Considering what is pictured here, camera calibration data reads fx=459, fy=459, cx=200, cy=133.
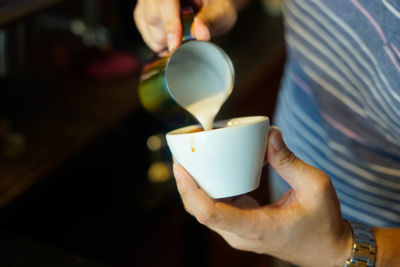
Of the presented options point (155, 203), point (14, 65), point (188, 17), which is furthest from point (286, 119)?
point (14, 65)

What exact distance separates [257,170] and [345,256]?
0.18 m

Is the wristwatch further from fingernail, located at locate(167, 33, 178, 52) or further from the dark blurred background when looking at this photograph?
the dark blurred background

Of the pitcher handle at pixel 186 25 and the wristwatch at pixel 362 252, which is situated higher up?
the pitcher handle at pixel 186 25

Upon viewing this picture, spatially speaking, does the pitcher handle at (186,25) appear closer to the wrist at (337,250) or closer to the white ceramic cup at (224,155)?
the white ceramic cup at (224,155)

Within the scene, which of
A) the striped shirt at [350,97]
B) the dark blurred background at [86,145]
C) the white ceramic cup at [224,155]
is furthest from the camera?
the dark blurred background at [86,145]

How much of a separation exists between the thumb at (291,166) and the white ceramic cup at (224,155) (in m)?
0.01

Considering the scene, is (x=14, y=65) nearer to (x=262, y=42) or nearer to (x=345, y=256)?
(x=345, y=256)

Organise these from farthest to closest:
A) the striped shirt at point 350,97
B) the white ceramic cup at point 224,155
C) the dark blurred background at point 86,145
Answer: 1. the dark blurred background at point 86,145
2. the striped shirt at point 350,97
3. the white ceramic cup at point 224,155

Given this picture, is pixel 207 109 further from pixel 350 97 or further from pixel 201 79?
pixel 350 97

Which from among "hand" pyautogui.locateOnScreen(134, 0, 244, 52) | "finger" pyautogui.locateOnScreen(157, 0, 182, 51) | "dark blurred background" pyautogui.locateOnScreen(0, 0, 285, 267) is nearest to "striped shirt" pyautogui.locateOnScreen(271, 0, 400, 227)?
"hand" pyautogui.locateOnScreen(134, 0, 244, 52)

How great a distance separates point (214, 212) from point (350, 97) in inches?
14.0

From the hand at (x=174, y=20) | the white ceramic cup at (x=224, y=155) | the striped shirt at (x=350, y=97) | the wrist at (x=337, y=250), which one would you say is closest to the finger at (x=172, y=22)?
the hand at (x=174, y=20)

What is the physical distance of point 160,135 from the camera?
153 cm

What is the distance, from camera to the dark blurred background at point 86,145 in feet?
3.63
